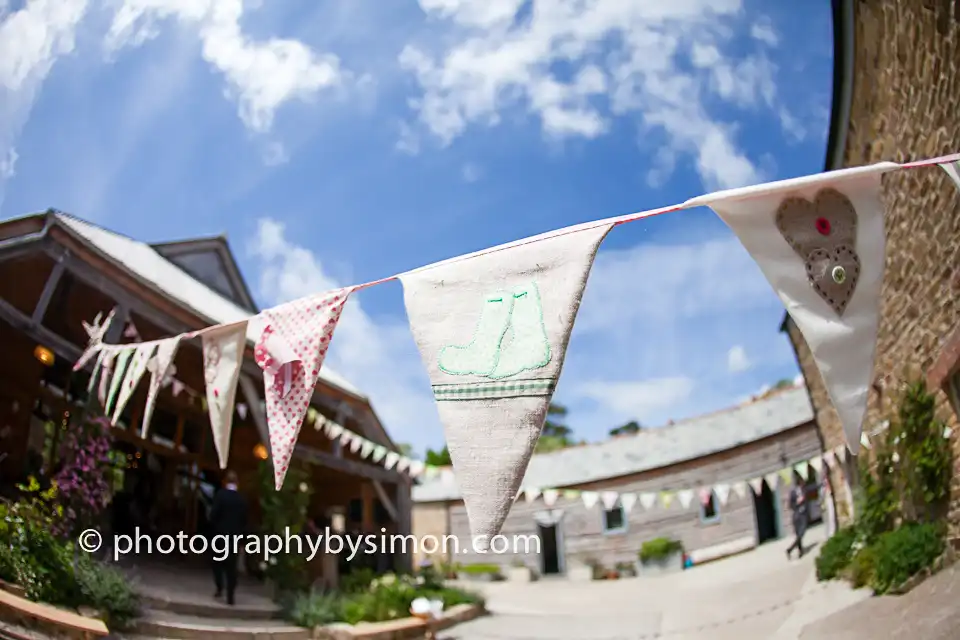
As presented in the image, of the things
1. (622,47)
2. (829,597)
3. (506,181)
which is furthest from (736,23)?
(829,597)

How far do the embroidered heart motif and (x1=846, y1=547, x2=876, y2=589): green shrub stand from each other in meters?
4.60

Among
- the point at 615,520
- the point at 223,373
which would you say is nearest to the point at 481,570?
the point at 615,520

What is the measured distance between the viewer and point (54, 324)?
712cm

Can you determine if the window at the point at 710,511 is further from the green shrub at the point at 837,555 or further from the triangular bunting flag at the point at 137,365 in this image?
the triangular bunting flag at the point at 137,365

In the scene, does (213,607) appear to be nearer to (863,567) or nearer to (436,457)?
(863,567)

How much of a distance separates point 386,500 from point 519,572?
233 inches

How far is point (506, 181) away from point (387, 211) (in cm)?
209

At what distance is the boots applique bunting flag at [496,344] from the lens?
6.79ft

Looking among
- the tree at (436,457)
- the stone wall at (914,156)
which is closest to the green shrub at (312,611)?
the stone wall at (914,156)

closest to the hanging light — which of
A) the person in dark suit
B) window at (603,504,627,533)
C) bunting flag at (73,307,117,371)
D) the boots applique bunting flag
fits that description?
bunting flag at (73,307,117,371)

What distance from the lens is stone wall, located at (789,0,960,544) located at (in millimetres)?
4332

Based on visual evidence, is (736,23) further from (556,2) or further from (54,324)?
(54,324)

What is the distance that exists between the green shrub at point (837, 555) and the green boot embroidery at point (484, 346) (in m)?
6.16

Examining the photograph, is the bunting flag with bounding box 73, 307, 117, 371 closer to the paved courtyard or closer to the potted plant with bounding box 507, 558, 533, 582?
the paved courtyard
